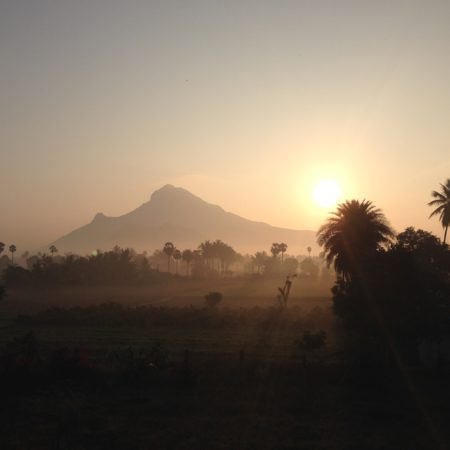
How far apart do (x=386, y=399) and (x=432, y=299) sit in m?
12.6

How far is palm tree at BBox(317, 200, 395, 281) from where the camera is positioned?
40.6m

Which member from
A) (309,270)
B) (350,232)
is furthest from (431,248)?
(309,270)

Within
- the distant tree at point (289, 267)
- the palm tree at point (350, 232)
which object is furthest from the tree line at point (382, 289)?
the distant tree at point (289, 267)

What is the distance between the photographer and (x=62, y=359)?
19.9 m

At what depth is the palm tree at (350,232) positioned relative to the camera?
4056 cm

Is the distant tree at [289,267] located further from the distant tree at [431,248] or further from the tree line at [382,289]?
the tree line at [382,289]

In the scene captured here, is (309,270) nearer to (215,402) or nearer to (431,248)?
(431,248)

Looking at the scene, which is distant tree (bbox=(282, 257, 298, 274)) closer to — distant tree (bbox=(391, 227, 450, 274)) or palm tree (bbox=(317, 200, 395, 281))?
distant tree (bbox=(391, 227, 450, 274))

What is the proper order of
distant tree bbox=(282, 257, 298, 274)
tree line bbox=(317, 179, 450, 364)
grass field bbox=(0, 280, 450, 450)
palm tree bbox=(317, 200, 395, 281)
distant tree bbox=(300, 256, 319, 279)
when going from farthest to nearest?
1. distant tree bbox=(282, 257, 298, 274)
2. distant tree bbox=(300, 256, 319, 279)
3. palm tree bbox=(317, 200, 395, 281)
4. tree line bbox=(317, 179, 450, 364)
5. grass field bbox=(0, 280, 450, 450)

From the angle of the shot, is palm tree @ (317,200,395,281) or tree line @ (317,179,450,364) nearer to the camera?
tree line @ (317,179,450,364)

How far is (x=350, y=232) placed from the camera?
135ft

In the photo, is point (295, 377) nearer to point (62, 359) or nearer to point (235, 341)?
point (62, 359)

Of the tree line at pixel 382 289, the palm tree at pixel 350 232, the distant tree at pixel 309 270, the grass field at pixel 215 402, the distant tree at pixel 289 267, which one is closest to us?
the grass field at pixel 215 402

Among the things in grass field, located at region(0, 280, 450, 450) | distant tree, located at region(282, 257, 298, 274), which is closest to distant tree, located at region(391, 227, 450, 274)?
grass field, located at region(0, 280, 450, 450)
